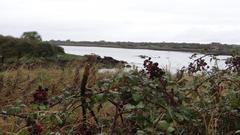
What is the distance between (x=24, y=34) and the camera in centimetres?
3522

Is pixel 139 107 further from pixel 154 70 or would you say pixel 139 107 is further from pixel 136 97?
pixel 154 70

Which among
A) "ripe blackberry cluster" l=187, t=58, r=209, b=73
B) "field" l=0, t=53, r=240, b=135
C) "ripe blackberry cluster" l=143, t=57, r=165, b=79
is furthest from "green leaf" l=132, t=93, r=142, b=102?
"ripe blackberry cluster" l=187, t=58, r=209, b=73

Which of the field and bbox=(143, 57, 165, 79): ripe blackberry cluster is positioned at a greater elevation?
bbox=(143, 57, 165, 79): ripe blackberry cluster

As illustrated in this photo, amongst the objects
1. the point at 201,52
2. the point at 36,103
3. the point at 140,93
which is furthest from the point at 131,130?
the point at 201,52

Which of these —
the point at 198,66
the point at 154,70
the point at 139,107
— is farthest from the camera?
the point at 198,66

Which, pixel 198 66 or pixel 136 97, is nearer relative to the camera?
pixel 136 97

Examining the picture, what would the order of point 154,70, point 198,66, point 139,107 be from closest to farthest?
1. point 139,107
2. point 154,70
3. point 198,66

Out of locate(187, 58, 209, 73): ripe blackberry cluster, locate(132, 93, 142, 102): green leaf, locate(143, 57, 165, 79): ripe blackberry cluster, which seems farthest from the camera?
locate(187, 58, 209, 73): ripe blackberry cluster

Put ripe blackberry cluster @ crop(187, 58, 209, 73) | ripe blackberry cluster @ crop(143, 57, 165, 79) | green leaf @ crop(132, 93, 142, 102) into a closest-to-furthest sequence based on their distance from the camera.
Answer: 1. green leaf @ crop(132, 93, 142, 102)
2. ripe blackberry cluster @ crop(143, 57, 165, 79)
3. ripe blackberry cluster @ crop(187, 58, 209, 73)

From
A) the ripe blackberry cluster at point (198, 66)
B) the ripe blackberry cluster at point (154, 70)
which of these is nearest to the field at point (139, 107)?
the ripe blackberry cluster at point (154, 70)

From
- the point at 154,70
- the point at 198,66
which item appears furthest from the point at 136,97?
the point at 198,66

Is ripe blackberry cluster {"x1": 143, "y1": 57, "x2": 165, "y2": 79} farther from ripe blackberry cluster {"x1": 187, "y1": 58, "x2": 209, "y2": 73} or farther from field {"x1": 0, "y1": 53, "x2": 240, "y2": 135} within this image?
ripe blackberry cluster {"x1": 187, "y1": 58, "x2": 209, "y2": 73}

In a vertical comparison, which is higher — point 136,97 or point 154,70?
point 154,70

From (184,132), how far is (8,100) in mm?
3279
